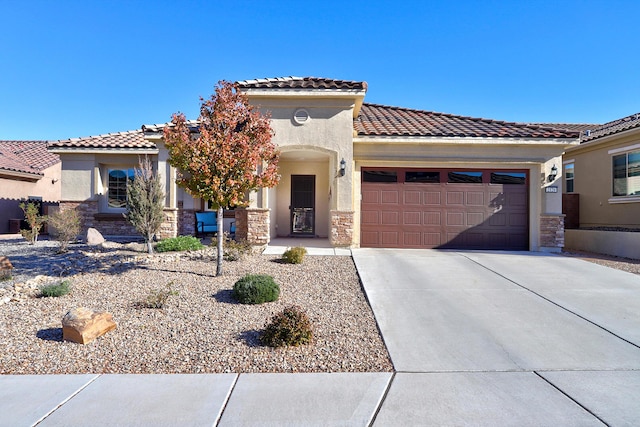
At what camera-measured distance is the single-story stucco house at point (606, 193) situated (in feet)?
38.2

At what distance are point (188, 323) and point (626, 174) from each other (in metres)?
15.4

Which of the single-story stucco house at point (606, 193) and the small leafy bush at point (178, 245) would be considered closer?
the small leafy bush at point (178, 245)

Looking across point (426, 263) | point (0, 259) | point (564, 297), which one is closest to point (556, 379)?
point (564, 297)

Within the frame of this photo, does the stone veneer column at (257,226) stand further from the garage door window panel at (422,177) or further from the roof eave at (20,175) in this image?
the roof eave at (20,175)

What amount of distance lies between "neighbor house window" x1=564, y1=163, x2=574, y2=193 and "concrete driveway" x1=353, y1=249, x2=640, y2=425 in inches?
345

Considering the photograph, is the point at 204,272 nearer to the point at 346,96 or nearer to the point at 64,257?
the point at 64,257

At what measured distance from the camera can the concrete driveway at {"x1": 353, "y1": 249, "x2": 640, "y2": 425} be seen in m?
3.27

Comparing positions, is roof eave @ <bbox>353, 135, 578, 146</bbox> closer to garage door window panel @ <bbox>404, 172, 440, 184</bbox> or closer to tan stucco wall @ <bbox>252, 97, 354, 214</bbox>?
tan stucco wall @ <bbox>252, 97, 354, 214</bbox>

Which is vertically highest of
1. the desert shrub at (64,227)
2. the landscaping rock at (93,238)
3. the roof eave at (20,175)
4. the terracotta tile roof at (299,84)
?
the terracotta tile roof at (299,84)

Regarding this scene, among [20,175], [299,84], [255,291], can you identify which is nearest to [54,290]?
[255,291]

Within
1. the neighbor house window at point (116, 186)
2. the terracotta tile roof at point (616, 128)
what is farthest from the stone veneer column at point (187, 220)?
the terracotta tile roof at point (616, 128)

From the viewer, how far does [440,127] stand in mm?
12047

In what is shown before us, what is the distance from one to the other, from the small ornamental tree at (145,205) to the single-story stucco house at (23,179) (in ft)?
36.9

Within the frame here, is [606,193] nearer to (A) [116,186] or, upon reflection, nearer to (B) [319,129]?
(B) [319,129]
